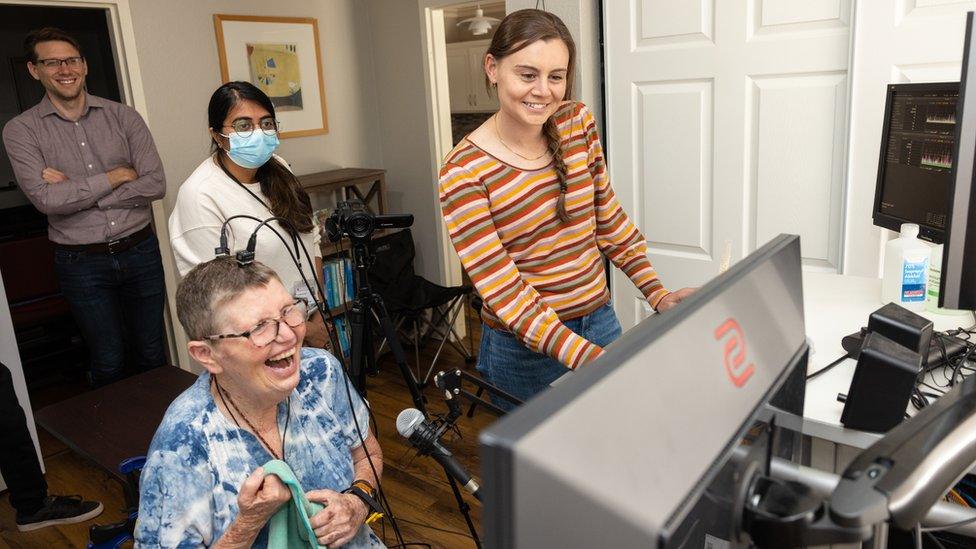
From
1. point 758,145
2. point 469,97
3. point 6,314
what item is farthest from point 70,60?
point 469,97

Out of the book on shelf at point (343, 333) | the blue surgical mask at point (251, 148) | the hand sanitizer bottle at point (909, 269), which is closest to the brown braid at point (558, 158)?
the hand sanitizer bottle at point (909, 269)

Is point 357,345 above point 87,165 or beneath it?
beneath

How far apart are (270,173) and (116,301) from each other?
1.32 m

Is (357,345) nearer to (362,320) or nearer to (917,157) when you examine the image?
(362,320)

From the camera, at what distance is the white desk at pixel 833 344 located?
3.58ft

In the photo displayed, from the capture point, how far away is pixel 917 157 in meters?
1.73

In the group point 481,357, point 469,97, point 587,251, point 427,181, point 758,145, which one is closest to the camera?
point 587,251

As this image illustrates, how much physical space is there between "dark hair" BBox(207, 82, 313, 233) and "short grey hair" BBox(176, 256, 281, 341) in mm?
794

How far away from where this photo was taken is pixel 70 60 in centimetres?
289

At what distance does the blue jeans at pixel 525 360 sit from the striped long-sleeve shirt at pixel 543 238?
3 cm

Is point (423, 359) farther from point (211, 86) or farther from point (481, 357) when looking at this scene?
point (481, 357)

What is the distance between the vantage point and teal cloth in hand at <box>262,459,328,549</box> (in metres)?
1.17

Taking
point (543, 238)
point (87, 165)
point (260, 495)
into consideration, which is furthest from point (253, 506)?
point (87, 165)

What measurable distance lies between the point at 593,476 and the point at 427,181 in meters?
3.97
